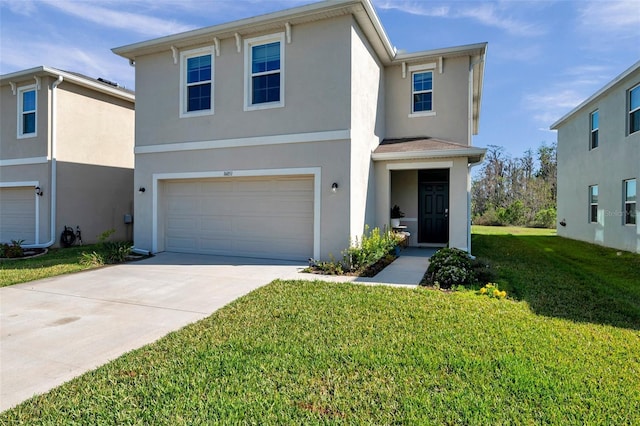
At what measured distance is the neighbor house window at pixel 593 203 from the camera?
530 inches

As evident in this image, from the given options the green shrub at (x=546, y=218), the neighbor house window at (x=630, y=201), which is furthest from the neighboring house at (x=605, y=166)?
the green shrub at (x=546, y=218)

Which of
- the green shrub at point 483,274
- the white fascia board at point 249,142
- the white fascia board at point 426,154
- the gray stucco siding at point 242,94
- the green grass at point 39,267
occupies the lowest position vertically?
the green grass at point 39,267

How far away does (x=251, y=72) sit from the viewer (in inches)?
372

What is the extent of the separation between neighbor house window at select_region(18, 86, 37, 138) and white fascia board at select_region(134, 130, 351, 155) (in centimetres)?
514

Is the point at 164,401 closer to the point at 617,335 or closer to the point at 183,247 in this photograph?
the point at 617,335

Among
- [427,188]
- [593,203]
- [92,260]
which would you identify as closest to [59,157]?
[92,260]

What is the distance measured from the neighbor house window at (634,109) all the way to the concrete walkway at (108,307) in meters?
8.27

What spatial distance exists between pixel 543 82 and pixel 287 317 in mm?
18008

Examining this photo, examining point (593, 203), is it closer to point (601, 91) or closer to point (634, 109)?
point (634, 109)

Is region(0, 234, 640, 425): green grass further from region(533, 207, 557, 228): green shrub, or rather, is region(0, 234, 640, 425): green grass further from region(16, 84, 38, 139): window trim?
region(533, 207, 557, 228): green shrub

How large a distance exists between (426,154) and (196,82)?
6914 millimetres

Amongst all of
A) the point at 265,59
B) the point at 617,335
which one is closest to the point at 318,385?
the point at 617,335

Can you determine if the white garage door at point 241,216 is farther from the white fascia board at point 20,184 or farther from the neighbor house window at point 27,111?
the neighbor house window at point 27,111

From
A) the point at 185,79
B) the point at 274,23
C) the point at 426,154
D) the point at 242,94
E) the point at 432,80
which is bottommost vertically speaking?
the point at 426,154
